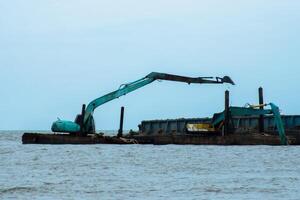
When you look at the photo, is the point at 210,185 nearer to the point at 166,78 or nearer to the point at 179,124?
the point at 166,78

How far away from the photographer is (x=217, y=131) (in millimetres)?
61375

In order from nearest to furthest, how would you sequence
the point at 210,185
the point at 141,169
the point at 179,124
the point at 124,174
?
the point at 210,185 < the point at 124,174 < the point at 141,169 < the point at 179,124

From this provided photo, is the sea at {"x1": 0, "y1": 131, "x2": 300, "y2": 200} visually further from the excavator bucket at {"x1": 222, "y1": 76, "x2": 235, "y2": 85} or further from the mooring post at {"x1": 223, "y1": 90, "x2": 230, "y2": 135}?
the excavator bucket at {"x1": 222, "y1": 76, "x2": 235, "y2": 85}

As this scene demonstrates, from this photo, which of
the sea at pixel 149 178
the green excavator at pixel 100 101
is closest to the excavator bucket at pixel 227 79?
the green excavator at pixel 100 101

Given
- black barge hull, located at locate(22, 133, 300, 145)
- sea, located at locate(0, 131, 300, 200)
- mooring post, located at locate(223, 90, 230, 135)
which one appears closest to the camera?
sea, located at locate(0, 131, 300, 200)

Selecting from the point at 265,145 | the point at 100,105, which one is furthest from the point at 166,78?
the point at 265,145

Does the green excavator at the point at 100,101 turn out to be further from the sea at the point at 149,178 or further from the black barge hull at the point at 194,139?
the sea at the point at 149,178

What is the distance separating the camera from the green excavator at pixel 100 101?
189 ft

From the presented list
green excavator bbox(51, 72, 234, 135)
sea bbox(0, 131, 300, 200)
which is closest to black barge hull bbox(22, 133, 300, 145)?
green excavator bbox(51, 72, 234, 135)

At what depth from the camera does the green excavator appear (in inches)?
2270

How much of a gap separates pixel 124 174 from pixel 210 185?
19.4 ft

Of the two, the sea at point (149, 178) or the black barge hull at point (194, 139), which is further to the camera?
the black barge hull at point (194, 139)

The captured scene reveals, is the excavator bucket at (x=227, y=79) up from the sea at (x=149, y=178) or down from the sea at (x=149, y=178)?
up

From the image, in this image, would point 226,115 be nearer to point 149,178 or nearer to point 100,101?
point 100,101
